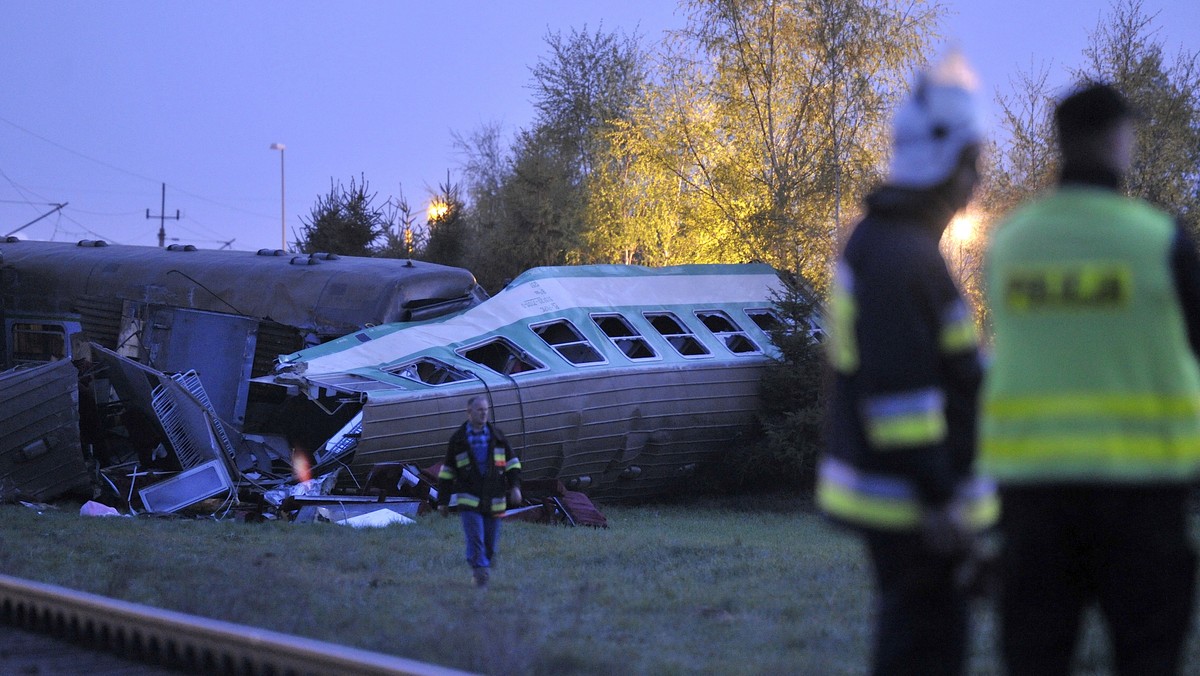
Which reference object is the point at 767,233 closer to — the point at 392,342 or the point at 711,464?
the point at 711,464

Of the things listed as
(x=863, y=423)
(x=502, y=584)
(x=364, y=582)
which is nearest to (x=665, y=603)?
(x=502, y=584)

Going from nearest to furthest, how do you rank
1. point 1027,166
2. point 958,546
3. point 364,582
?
point 958,546 → point 364,582 → point 1027,166

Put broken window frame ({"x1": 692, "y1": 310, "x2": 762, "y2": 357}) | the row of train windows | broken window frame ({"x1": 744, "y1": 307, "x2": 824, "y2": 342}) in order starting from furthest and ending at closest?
1. broken window frame ({"x1": 744, "y1": 307, "x2": 824, "y2": 342})
2. broken window frame ({"x1": 692, "y1": 310, "x2": 762, "y2": 357})
3. the row of train windows

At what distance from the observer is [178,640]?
6176 millimetres

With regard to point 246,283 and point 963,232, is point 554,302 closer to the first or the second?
point 246,283

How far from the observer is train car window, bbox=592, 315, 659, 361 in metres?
17.9

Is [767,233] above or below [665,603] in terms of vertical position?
above

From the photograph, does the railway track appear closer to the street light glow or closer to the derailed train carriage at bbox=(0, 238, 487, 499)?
the derailed train carriage at bbox=(0, 238, 487, 499)

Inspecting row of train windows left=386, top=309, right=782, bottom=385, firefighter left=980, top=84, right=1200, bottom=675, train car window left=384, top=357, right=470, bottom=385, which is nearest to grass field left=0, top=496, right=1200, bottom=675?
train car window left=384, top=357, right=470, bottom=385

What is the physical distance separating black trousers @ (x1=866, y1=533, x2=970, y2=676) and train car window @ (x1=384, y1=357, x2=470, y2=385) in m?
12.3

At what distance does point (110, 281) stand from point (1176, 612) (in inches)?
781

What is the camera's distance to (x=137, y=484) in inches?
647

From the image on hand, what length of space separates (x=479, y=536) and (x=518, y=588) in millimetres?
589

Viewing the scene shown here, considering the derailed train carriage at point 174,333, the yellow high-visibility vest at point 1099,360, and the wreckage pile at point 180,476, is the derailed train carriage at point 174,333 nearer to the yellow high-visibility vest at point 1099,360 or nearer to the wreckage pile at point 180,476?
the wreckage pile at point 180,476
